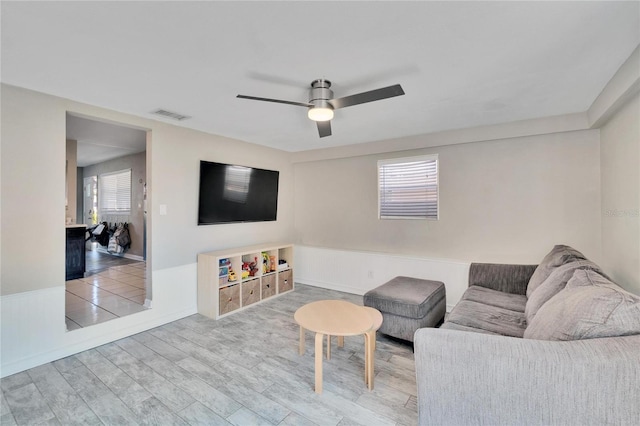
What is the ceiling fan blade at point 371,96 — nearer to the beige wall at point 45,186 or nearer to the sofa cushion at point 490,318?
the sofa cushion at point 490,318

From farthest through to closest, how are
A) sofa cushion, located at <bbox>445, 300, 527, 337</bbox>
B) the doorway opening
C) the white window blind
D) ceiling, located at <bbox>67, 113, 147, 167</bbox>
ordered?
the white window blind
ceiling, located at <bbox>67, 113, 147, 167</bbox>
the doorway opening
sofa cushion, located at <bbox>445, 300, 527, 337</bbox>

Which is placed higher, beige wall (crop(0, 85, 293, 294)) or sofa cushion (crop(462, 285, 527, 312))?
beige wall (crop(0, 85, 293, 294))

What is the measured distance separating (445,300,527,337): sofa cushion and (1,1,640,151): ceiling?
190cm

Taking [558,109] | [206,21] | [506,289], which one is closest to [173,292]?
[206,21]

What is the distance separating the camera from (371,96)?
213cm

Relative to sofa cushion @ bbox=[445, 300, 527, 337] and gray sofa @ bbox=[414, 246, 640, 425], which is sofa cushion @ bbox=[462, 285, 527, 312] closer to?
sofa cushion @ bbox=[445, 300, 527, 337]

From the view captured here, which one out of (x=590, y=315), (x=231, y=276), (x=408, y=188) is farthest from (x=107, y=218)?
(x=590, y=315)

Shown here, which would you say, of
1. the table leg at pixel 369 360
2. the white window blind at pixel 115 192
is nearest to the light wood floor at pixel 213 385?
the table leg at pixel 369 360

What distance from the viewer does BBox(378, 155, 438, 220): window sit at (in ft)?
13.4

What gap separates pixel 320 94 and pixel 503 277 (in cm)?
265

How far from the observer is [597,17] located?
1.57 metres

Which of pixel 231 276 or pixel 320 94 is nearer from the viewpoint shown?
pixel 320 94

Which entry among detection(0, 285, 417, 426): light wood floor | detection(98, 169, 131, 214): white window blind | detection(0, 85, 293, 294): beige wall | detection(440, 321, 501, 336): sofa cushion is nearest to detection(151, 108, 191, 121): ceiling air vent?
detection(0, 85, 293, 294): beige wall

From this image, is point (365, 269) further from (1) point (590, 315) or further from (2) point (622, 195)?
(1) point (590, 315)
